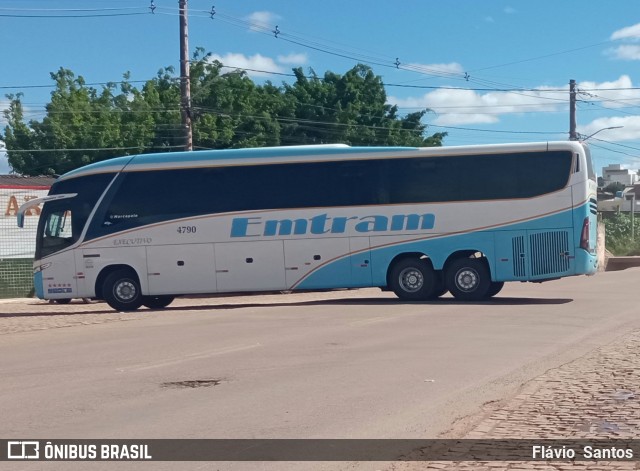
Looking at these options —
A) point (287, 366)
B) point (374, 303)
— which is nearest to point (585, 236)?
point (374, 303)

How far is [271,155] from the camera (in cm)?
2448

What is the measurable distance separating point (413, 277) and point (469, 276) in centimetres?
139

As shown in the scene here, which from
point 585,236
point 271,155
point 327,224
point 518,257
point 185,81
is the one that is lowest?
point 518,257

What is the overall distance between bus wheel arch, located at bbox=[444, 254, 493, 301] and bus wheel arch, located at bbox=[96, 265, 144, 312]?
26.2 ft

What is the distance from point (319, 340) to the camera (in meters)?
15.6

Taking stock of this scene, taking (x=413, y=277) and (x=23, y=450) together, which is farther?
(x=413, y=277)

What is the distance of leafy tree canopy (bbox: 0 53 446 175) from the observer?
5741 centimetres

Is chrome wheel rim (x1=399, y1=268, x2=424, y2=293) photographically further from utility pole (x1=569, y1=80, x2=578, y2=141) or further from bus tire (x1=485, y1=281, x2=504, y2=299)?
utility pole (x1=569, y1=80, x2=578, y2=141)

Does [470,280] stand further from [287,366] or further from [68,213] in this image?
[287,366]

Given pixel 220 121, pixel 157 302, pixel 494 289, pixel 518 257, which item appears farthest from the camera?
pixel 220 121

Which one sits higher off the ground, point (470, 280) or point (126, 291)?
point (470, 280)

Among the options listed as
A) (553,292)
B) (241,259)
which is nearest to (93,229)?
(241,259)

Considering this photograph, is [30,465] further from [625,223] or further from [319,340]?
[625,223]

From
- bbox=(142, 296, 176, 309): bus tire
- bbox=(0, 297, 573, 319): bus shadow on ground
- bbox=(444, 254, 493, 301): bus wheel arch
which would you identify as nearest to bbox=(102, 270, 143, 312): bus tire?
bbox=(0, 297, 573, 319): bus shadow on ground
